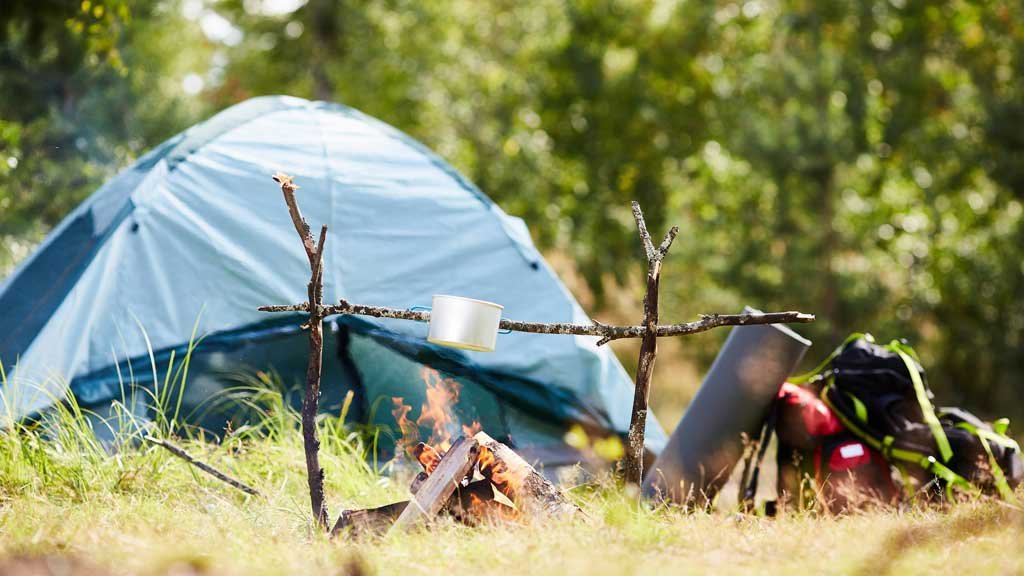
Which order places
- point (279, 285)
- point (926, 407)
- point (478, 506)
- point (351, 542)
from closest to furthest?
point (351, 542) < point (478, 506) < point (926, 407) < point (279, 285)

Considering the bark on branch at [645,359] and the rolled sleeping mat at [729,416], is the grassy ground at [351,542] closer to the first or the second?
the bark on branch at [645,359]

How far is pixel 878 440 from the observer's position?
3.88m

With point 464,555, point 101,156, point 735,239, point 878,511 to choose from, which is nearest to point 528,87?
point 735,239

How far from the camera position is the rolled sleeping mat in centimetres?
392

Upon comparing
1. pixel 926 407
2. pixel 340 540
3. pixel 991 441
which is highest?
pixel 926 407

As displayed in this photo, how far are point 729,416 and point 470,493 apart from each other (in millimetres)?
1359

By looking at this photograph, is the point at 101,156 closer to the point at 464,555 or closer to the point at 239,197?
the point at 239,197

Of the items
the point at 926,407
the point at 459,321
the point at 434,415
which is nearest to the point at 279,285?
the point at 434,415

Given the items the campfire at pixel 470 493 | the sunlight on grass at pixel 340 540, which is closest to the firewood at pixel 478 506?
the campfire at pixel 470 493

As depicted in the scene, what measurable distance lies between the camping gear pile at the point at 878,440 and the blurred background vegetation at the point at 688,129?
3.97 m

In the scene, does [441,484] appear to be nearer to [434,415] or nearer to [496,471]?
[496,471]

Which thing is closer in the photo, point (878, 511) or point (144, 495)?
point (144, 495)

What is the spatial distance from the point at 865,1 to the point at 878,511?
6551 mm

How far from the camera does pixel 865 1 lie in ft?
29.2
